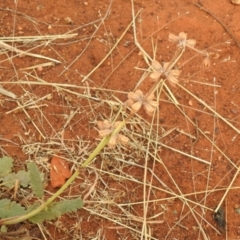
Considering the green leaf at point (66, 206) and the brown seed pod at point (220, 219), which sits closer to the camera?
the green leaf at point (66, 206)

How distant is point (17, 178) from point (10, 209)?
0.18 m

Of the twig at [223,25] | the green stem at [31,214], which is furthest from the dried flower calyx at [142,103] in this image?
the twig at [223,25]

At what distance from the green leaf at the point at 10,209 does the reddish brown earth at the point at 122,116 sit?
173mm

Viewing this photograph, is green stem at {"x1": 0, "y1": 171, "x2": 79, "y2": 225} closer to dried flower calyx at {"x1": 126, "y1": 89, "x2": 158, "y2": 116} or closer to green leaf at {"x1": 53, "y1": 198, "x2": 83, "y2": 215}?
green leaf at {"x1": 53, "y1": 198, "x2": 83, "y2": 215}

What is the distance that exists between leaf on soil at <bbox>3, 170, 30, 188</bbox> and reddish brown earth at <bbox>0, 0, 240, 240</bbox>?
0.30 ft

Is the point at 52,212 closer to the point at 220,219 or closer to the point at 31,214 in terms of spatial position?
the point at 31,214

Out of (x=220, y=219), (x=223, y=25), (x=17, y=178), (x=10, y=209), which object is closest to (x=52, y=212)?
(x=10, y=209)

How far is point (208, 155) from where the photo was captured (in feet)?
6.98

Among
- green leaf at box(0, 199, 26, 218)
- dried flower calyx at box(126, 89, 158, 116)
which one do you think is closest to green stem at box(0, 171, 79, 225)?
green leaf at box(0, 199, 26, 218)

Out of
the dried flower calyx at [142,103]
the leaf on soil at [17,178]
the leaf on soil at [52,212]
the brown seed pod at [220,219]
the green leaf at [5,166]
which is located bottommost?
the brown seed pod at [220,219]

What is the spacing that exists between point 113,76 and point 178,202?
60 cm

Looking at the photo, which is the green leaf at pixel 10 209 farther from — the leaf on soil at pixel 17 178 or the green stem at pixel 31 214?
the leaf on soil at pixel 17 178

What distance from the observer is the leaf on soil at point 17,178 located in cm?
187

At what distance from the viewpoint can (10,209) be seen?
1718mm
